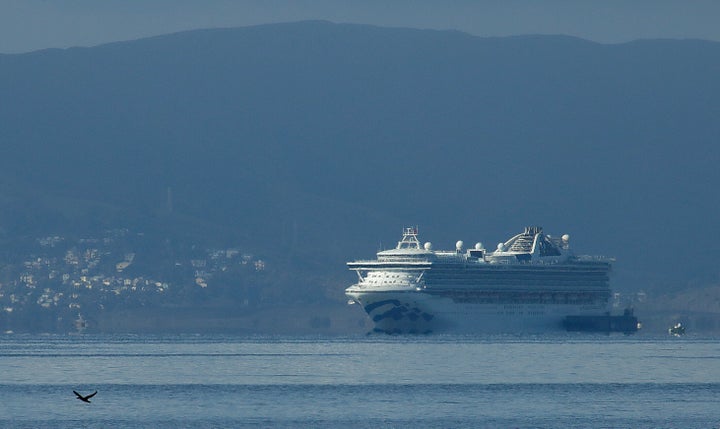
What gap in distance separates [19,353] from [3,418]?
74.0 metres

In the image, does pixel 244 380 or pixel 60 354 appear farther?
pixel 60 354

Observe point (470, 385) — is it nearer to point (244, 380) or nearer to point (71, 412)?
point (244, 380)

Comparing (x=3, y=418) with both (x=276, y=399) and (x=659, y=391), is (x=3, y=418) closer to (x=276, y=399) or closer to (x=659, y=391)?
(x=276, y=399)

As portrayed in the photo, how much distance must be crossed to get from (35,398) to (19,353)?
61.0 meters

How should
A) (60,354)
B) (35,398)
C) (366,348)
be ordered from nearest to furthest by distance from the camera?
(35,398)
(60,354)
(366,348)

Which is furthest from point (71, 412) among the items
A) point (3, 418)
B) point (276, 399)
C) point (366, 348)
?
point (366, 348)

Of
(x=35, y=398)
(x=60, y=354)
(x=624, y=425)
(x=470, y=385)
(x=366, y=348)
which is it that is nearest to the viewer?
(x=624, y=425)

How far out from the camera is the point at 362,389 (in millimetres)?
130250

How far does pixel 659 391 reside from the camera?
12850 cm

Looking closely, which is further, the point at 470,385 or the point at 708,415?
the point at 470,385

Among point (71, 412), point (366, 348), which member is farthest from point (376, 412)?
point (366, 348)

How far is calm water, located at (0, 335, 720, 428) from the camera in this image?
110 metres

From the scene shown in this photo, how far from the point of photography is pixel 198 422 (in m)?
107

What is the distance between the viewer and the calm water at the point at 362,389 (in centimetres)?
10956
